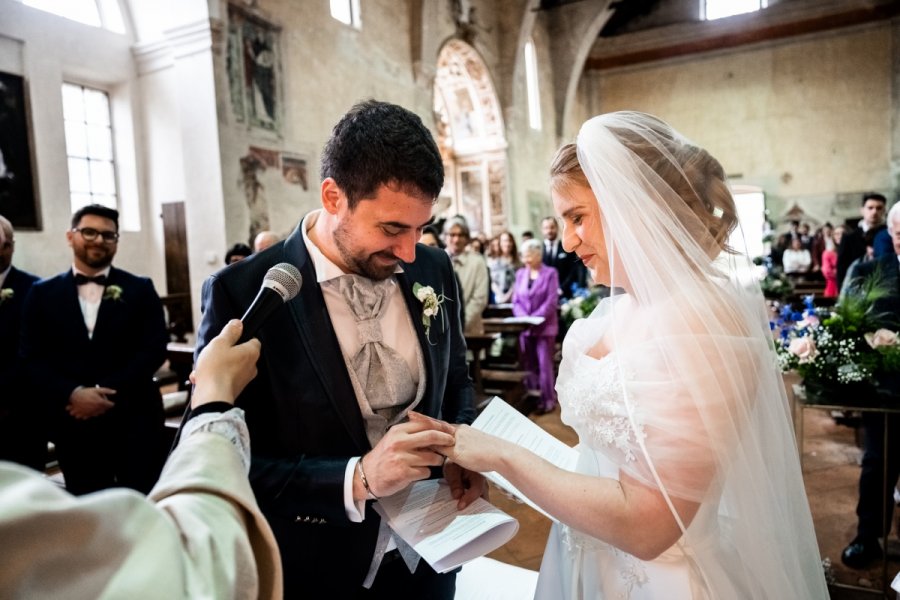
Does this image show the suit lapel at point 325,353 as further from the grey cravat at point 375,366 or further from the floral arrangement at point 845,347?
the floral arrangement at point 845,347

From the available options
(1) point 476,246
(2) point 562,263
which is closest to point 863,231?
(2) point 562,263

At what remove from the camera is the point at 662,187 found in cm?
145

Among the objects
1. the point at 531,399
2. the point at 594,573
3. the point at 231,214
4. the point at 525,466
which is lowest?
the point at 531,399

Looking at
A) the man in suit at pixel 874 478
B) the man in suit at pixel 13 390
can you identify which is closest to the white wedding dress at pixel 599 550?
the man in suit at pixel 874 478

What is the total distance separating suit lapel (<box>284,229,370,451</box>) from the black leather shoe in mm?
3048

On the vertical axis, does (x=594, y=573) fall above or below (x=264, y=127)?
below

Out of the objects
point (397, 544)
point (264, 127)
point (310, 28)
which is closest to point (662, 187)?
point (397, 544)

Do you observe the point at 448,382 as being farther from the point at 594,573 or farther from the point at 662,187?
the point at 662,187

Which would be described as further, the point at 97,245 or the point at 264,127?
the point at 264,127

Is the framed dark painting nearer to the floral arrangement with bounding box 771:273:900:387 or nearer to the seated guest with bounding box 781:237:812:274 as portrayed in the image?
the floral arrangement with bounding box 771:273:900:387

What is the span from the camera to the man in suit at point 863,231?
5.95 metres

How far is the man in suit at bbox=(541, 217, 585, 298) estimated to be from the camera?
27.3 ft

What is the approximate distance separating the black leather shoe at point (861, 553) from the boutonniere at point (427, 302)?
2.92 meters

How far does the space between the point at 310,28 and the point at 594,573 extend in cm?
855
